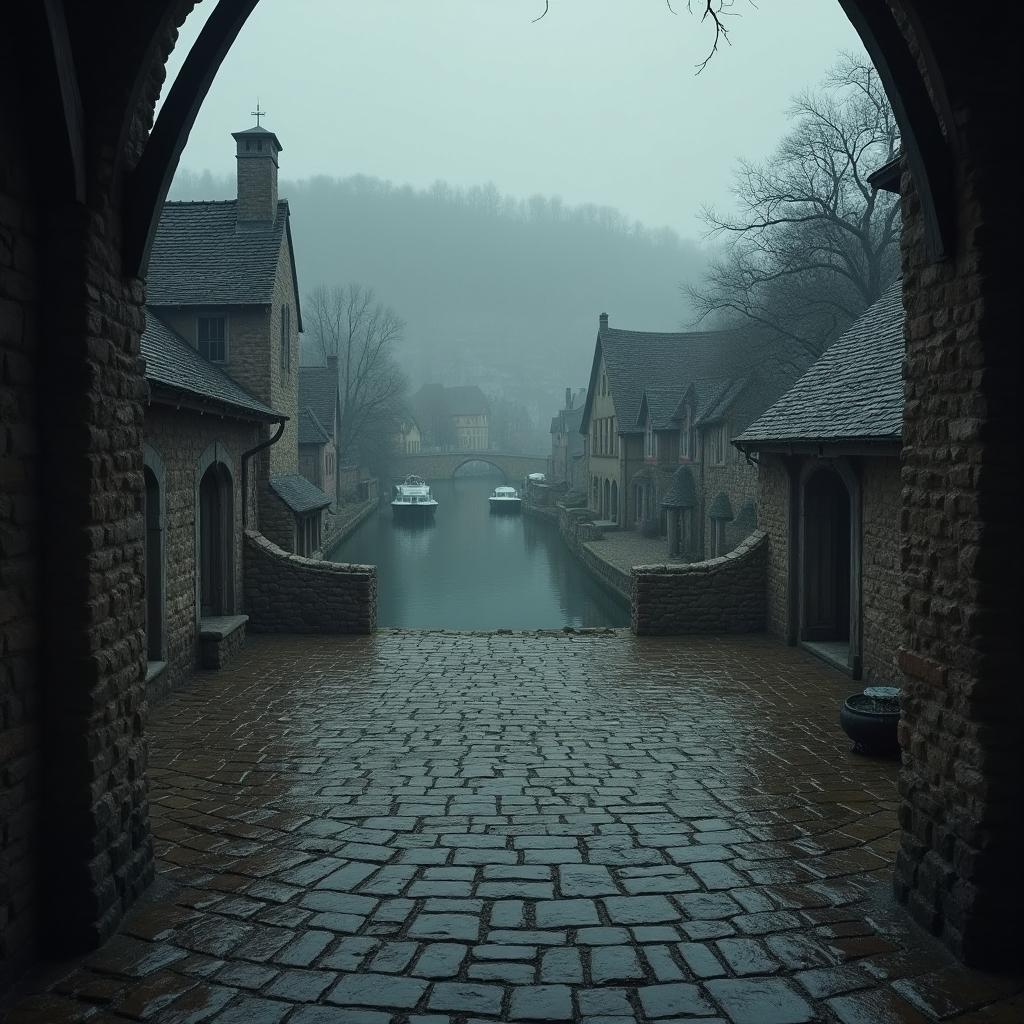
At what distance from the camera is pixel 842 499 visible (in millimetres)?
13266

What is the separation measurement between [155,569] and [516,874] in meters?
6.62

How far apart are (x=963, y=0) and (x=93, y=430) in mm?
4452

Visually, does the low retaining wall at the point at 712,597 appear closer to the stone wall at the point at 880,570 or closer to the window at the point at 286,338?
the stone wall at the point at 880,570

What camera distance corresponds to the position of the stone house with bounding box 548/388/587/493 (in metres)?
57.3

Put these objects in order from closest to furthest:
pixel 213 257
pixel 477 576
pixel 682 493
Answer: pixel 213 257 → pixel 682 493 → pixel 477 576

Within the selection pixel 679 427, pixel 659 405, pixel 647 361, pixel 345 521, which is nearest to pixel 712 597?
pixel 679 427

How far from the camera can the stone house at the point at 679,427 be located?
29.9m

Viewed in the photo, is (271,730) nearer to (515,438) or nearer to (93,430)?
(93,430)

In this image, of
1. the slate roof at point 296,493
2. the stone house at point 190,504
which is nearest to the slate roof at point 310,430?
the slate roof at point 296,493

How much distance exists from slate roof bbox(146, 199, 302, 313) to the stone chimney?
0.76 ft

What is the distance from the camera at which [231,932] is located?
464 centimetres

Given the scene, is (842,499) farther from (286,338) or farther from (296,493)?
(286,338)

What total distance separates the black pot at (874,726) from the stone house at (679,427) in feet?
62.2

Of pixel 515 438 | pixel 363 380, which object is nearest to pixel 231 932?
pixel 363 380
